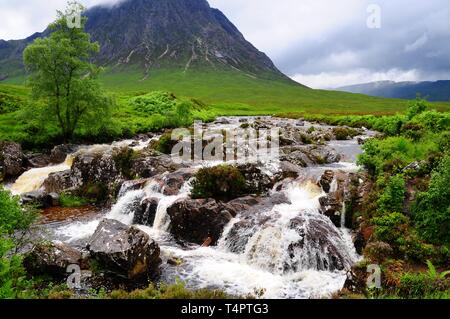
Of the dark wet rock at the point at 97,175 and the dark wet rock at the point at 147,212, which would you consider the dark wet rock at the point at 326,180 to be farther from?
the dark wet rock at the point at 97,175

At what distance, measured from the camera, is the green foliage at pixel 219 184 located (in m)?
27.2

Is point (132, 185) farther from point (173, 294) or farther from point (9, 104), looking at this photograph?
point (9, 104)

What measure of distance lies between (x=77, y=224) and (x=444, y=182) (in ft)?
78.3

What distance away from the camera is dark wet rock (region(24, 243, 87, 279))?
58.9 ft

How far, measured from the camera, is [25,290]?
14.7 metres

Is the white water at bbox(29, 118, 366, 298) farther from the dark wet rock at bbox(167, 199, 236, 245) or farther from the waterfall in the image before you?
the waterfall

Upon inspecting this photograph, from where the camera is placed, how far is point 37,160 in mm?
43344

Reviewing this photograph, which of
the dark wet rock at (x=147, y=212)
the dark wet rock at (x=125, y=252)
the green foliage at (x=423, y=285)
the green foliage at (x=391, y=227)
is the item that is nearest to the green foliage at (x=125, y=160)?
the dark wet rock at (x=147, y=212)

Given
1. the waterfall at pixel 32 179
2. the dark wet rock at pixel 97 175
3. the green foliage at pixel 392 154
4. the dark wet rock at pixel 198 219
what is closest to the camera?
the dark wet rock at pixel 198 219

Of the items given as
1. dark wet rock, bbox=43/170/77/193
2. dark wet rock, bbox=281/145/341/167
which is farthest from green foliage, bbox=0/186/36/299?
dark wet rock, bbox=281/145/341/167

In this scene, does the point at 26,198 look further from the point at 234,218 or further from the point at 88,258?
the point at 234,218

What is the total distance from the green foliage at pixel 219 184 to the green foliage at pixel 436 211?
12423mm
